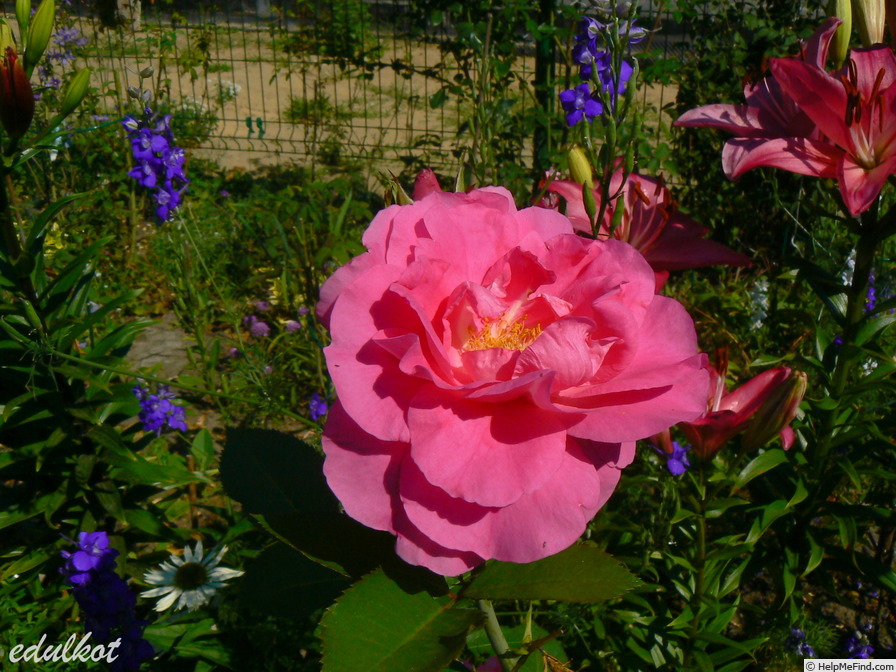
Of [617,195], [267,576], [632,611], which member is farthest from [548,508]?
[632,611]

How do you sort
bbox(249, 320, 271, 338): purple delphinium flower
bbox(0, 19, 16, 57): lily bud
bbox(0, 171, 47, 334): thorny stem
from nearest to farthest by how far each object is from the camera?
bbox(0, 19, 16, 57): lily bud < bbox(0, 171, 47, 334): thorny stem < bbox(249, 320, 271, 338): purple delphinium flower

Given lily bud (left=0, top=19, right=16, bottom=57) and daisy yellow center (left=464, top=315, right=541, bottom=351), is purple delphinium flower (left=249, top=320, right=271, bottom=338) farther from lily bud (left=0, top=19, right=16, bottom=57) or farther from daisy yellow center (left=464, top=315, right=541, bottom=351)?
daisy yellow center (left=464, top=315, right=541, bottom=351)

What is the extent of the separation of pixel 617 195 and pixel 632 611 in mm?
1117

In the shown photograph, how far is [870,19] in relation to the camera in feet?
3.58

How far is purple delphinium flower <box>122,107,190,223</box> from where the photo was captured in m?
2.30

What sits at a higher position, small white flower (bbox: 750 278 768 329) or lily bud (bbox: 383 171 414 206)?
lily bud (bbox: 383 171 414 206)

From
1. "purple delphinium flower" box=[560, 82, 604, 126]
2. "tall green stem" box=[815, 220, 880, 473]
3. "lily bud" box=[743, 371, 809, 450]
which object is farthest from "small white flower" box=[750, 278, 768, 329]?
"lily bud" box=[743, 371, 809, 450]

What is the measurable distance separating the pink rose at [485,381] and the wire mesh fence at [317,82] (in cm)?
174

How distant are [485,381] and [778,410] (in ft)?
1.94

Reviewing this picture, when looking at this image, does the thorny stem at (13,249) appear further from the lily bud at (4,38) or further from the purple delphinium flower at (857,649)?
the purple delphinium flower at (857,649)

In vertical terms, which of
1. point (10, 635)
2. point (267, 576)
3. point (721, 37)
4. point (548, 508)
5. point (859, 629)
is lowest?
point (859, 629)

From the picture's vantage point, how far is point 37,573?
2.00 m

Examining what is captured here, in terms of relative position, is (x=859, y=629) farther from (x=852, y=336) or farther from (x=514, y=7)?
(x=514, y=7)

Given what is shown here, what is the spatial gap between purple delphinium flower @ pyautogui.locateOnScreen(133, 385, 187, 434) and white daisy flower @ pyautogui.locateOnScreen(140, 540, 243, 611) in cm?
57
